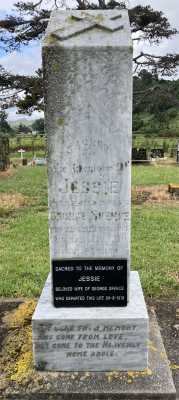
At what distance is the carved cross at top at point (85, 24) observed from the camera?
1.61 metres

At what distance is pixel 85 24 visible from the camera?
1650mm

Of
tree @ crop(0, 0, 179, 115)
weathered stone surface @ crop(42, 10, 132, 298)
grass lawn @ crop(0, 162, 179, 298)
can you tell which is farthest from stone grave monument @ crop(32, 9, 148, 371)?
tree @ crop(0, 0, 179, 115)

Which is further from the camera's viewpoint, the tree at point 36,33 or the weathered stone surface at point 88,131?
the tree at point 36,33

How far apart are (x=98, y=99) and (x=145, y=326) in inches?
51.5

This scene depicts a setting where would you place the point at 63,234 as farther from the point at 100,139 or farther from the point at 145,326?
the point at 145,326

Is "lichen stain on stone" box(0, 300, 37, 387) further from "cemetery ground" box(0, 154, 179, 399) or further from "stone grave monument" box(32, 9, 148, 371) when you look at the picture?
"stone grave monument" box(32, 9, 148, 371)

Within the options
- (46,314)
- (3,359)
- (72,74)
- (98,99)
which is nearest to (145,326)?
(46,314)

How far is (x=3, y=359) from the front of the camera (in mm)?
1933

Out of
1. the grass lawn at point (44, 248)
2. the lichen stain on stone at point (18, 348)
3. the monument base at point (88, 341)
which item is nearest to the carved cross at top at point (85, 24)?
the monument base at point (88, 341)

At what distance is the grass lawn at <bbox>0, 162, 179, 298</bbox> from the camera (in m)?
3.15

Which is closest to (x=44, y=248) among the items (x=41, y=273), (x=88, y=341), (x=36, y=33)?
(x=41, y=273)

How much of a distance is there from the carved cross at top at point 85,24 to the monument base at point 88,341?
61.2 inches

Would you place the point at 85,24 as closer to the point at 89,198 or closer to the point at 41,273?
the point at 89,198

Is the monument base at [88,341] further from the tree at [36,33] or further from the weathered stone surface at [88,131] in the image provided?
the tree at [36,33]
